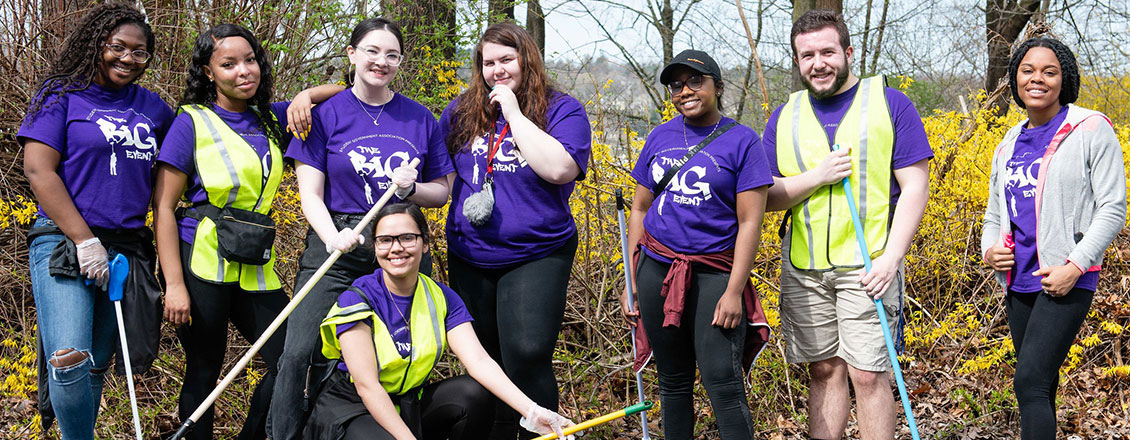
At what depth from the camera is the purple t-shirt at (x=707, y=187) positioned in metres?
3.19

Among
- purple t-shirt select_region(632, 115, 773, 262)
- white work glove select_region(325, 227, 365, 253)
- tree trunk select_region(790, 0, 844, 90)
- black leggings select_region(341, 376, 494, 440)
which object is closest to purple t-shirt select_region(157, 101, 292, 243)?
white work glove select_region(325, 227, 365, 253)

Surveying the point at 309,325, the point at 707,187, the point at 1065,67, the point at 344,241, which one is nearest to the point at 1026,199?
the point at 1065,67

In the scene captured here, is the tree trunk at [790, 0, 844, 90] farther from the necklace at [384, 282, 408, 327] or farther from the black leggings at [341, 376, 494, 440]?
the necklace at [384, 282, 408, 327]

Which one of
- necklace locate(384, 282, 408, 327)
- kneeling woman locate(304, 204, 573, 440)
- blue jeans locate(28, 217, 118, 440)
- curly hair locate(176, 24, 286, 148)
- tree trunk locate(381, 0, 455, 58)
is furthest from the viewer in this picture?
tree trunk locate(381, 0, 455, 58)

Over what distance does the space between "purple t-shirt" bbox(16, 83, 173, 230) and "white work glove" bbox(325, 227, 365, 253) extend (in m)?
0.77

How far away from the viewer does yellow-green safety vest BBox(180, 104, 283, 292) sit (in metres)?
3.33

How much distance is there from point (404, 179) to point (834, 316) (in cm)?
162

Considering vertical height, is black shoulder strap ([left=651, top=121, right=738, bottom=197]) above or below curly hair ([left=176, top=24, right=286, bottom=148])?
below

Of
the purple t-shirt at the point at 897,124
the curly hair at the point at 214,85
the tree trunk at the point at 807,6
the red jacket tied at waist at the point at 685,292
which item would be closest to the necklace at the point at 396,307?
the curly hair at the point at 214,85

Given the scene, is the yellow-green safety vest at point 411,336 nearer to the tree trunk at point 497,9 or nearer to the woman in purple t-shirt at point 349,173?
the woman in purple t-shirt at point 349,173

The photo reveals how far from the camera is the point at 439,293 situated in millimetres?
3258

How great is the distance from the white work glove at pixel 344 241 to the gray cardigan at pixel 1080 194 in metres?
2.38

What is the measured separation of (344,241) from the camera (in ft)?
10.3

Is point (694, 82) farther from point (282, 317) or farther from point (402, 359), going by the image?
point (282, 317)
